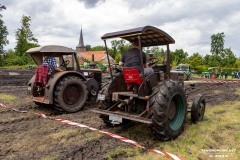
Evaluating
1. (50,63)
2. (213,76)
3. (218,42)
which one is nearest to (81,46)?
(218,42)

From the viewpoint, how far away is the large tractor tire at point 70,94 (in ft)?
22.3

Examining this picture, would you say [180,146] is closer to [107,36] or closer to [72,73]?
[107,36]

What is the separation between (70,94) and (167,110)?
3754 mm

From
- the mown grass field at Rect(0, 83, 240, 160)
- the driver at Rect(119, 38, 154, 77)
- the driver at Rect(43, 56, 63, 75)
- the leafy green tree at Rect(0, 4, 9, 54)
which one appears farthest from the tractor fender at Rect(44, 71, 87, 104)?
the leafy green tree at Rect(0, 4, 9, 54)

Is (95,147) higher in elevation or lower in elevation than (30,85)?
lower

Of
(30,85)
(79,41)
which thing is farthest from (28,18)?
(30,85)

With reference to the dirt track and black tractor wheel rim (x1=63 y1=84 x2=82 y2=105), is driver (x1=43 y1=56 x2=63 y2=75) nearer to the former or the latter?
black tractor wheel rim (x1=63 y1=84 x2=82 y2=105)

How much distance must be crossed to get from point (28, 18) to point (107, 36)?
6093 cm

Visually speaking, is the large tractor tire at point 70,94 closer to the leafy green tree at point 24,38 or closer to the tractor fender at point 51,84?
the tractor fender at point 51,84

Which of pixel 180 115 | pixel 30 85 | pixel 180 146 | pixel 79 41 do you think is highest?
pixel 79 41

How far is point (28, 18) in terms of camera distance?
59.6 m

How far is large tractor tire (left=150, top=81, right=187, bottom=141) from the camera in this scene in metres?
4.18

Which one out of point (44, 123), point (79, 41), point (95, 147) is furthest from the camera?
point (79, 41)

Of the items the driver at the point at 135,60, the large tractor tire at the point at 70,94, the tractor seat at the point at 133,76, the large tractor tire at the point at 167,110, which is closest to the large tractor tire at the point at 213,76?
the large tractor tire at the point at 70,94
